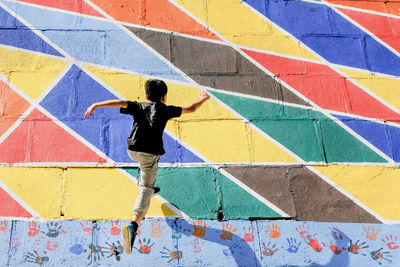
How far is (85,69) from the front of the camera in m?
4.59

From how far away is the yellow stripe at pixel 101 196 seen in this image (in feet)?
12.6

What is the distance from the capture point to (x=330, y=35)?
510 cm

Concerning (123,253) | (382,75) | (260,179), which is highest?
(382,75)

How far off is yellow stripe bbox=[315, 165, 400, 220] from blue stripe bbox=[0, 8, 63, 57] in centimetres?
339

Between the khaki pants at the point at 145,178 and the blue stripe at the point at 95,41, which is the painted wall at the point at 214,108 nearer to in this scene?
the blue stripe at the point at 95,41

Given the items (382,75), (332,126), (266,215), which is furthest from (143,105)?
(382,75)

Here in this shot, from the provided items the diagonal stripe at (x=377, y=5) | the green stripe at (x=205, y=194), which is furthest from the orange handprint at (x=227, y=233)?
the diagonal stripe at (x=377, y=5)

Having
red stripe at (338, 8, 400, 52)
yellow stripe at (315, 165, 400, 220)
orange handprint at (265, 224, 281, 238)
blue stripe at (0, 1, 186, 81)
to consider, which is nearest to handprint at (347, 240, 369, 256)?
yellow stripe at (315, 165, 400, 220)

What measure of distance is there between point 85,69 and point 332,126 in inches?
114

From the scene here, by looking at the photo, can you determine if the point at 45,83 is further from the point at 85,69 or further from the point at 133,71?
the point at 133,71

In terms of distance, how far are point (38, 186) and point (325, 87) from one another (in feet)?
11.0

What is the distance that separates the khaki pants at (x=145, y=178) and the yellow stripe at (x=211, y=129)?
88 cm

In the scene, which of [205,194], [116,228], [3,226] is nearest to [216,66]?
[205,194]

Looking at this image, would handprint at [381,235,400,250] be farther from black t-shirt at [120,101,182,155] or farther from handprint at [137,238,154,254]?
black t-shirt at [120,101,182,155]
